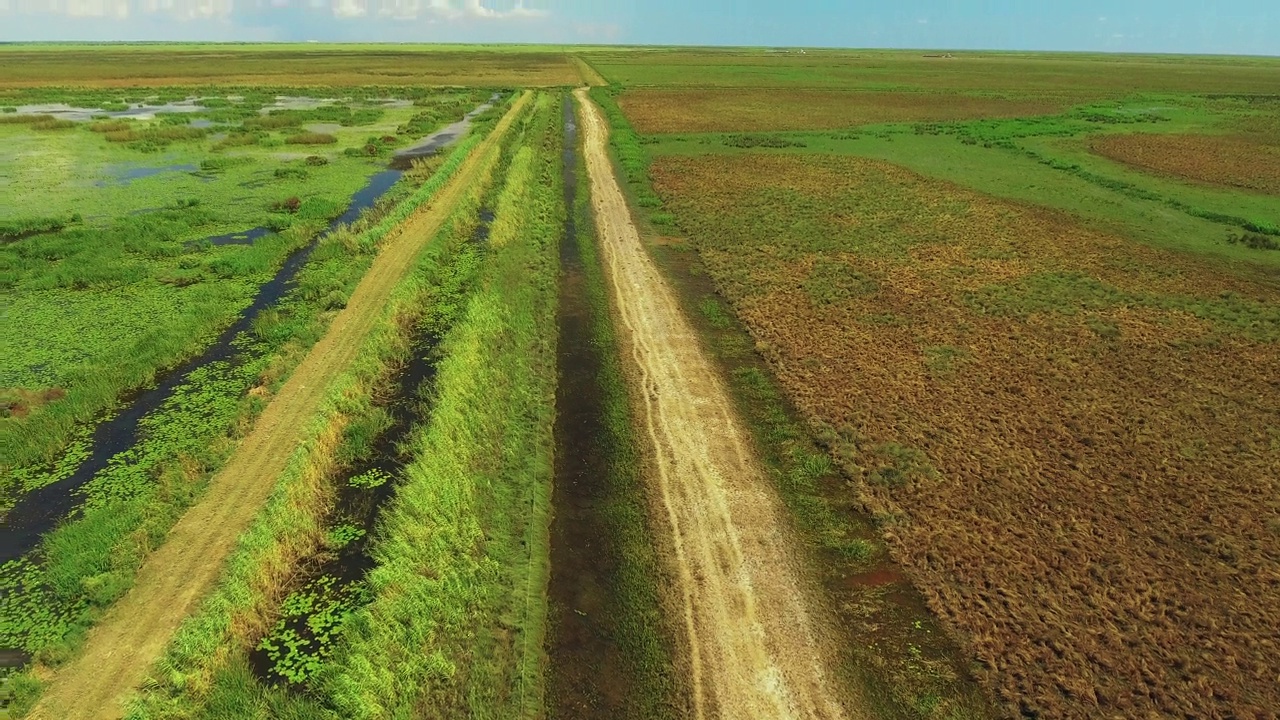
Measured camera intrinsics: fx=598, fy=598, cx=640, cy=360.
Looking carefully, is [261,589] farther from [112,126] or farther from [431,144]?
[112,126]

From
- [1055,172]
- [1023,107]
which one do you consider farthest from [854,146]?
[1023,107]

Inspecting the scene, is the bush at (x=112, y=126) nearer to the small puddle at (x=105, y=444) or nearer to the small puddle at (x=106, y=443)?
the small puddle at (x=106, y=443)

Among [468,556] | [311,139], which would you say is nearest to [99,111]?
[311,139]

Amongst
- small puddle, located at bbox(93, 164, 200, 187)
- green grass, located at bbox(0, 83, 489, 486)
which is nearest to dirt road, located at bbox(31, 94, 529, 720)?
green grass, located at bbox(0, 83, 489, 486)

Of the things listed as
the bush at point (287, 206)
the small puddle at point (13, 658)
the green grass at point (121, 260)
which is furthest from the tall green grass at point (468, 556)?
the bush at point (287, 206)

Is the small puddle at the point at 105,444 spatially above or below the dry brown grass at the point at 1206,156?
below

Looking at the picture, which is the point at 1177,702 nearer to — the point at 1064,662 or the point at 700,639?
the point at 1064,662

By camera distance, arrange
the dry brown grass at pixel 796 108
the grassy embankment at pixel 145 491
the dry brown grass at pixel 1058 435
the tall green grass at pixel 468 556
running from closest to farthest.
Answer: the tall green grass at pixel 468 556 → the dry brown grass at pixel 1058 435 → the grassy embankment at pixel 145 491 → the dry brown grass at pixel 796 108

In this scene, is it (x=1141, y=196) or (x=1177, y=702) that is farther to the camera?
(x=1141, y=196)
